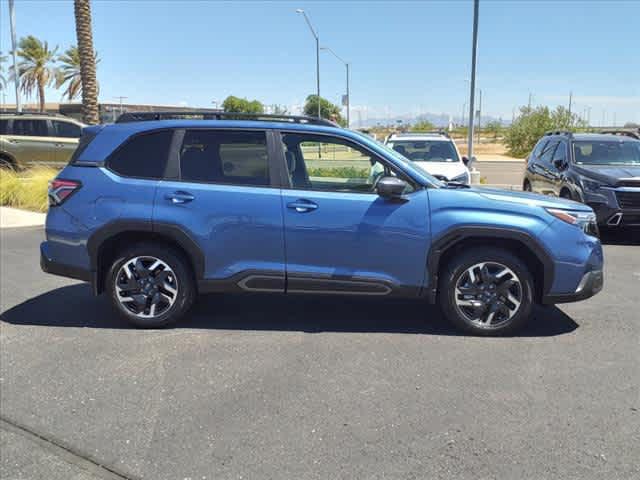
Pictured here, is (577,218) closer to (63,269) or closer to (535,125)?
(63,269)

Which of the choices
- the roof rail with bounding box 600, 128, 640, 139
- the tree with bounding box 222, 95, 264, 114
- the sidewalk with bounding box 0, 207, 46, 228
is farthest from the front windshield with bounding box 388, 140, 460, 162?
the tree with bounding box 222, 95, 264, 114

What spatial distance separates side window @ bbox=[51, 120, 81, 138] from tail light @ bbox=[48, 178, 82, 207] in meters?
12.0

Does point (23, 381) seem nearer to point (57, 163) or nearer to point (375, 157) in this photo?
point (375, 157)

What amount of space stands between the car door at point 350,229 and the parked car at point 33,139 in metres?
12.5

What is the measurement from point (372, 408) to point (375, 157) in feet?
7.08

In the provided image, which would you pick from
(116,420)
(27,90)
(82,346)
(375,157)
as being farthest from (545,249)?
(27,90)

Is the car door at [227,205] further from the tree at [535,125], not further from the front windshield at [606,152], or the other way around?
the tree at [535,125]

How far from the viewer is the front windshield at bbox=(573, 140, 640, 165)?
963cm

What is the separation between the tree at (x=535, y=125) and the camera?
1540 inches

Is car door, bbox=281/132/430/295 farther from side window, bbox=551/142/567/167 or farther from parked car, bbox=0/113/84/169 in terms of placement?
parked car, bbox=0/113/84/169

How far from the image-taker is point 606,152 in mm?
9789

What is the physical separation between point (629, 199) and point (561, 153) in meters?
2.03

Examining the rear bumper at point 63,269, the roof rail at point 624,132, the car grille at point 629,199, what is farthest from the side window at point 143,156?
the roof rail at point 624,132

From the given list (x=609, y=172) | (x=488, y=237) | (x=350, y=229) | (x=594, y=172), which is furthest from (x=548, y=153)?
(x=350, y=229)
